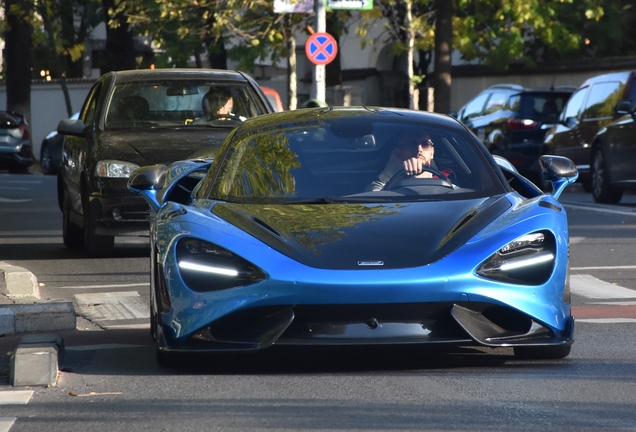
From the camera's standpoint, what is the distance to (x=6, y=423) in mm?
5262

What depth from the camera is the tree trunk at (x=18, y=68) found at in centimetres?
3772

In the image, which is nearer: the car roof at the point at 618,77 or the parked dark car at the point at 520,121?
the car roof at the point at 618,77

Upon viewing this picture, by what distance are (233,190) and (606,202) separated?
12210 millimetres

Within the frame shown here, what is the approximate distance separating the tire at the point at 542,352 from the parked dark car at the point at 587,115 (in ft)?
41.6

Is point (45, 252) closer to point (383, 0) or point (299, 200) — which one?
point (299, 200)

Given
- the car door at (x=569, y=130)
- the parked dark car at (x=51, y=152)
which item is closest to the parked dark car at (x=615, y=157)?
the car door at (x=569, y=130)

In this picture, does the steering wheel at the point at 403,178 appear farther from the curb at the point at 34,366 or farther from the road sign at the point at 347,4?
the road sign at the point at 347,4

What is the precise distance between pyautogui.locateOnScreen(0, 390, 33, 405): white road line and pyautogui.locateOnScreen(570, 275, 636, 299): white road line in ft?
Result: 15.2

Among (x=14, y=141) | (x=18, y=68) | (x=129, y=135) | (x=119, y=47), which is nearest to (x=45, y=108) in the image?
(x=18, y=68)

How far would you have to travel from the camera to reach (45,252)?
12984mm

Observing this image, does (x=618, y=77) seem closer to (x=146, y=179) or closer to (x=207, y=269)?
(x=146, y=179)

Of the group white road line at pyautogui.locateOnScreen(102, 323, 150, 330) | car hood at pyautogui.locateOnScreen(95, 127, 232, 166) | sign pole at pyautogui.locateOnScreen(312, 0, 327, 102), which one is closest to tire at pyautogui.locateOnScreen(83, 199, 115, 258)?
car hood at pyautogui.locateOnScreen(95, 127, 232, 166)

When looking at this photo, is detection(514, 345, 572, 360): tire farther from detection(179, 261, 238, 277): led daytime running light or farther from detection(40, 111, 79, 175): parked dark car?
detection(40, 111, 79, 175): parked dark car

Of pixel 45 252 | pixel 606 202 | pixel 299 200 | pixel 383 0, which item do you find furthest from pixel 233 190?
pixel 383 0
